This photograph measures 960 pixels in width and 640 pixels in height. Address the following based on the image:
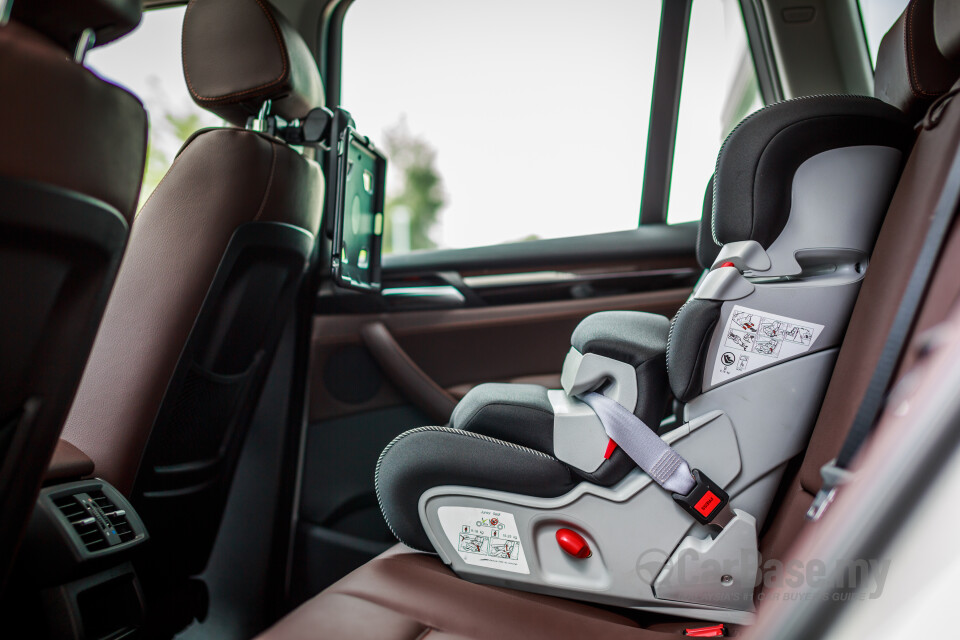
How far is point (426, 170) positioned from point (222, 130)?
77 cm

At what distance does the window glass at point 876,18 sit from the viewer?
138cm

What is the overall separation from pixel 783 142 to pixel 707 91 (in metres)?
0.99

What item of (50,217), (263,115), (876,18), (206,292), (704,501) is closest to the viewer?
(50,217)

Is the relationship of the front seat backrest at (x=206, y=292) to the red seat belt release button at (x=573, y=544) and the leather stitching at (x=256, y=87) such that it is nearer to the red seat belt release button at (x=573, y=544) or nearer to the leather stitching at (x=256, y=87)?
the leather stitching at (x=256, y=87)

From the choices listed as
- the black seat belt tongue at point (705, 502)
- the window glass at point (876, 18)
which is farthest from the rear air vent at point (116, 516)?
the window glass at point (876, 18)

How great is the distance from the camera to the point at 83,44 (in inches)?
27.3

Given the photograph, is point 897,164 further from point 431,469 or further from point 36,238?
point 36,238

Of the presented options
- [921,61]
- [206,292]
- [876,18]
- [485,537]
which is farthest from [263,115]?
[876,18]

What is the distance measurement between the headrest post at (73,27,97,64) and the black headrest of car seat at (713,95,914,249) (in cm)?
85

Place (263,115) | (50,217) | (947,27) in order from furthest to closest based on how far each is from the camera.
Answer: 1. (263,115)
2. (947,27)
3. (50,217)

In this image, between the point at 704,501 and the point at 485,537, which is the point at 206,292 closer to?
the point at 485,537

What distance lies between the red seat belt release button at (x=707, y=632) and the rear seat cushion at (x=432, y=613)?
0.06 metres

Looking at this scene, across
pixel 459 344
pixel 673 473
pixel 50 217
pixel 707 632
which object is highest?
pixel 50 217

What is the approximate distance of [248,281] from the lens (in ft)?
4.17
